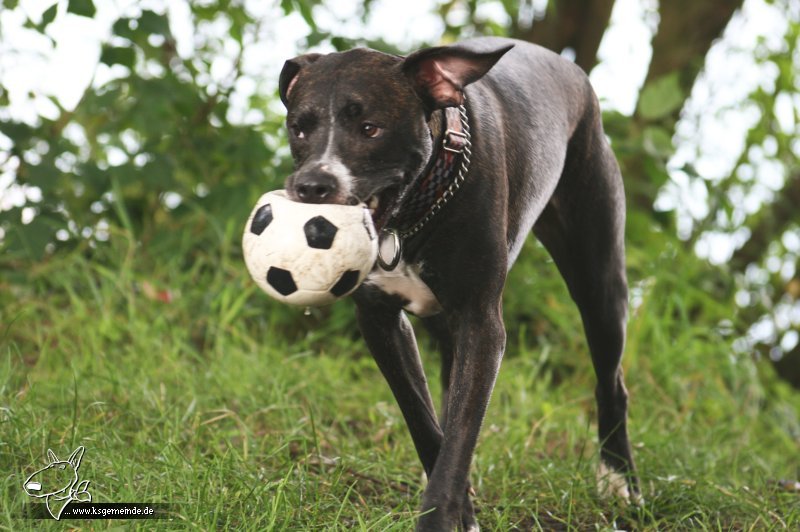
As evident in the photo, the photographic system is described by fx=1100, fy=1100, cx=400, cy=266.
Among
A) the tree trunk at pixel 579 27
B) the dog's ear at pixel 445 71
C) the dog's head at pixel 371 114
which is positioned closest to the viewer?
the dog's head at pixel 371 114

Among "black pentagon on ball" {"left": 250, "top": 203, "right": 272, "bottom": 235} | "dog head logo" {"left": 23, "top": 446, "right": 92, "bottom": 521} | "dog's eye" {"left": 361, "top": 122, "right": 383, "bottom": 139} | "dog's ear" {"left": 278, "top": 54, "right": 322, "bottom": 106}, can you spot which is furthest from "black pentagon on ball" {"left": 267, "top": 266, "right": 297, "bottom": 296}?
"dog head logo" {"left": 23, "top": 446, "right": 92, "bottom": 521}

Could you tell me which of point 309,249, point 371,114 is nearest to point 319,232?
point 309,249

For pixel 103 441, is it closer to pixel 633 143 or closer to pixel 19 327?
pixel 19 327

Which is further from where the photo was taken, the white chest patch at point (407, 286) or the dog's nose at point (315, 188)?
the white chest patch at point (407, 286)

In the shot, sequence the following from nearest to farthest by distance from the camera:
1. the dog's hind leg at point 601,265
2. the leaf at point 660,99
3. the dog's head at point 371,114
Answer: the dog's head at point 371,114
the dog's hind leg at point 601,265
the leaf at point 660,99

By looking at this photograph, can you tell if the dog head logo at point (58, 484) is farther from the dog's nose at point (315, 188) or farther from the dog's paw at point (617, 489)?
the dog's paw at point (617, 489)

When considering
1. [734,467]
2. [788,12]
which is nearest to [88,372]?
[734,467]

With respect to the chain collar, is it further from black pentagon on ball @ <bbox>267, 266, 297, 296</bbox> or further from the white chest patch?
black pentagon on ball @ <bbox>267, 266, 297, 296</bbox>

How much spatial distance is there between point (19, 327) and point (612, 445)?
2.61m

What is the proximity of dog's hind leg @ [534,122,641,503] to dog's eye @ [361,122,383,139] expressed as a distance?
1194 mm

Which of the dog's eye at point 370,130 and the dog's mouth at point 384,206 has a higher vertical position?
the dog's eye at point 370,130

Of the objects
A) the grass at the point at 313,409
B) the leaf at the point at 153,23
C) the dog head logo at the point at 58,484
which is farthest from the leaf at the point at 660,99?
the dog head logo at the point at 58,484

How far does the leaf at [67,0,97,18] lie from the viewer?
13.3ft

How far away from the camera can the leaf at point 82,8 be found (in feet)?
13.3
